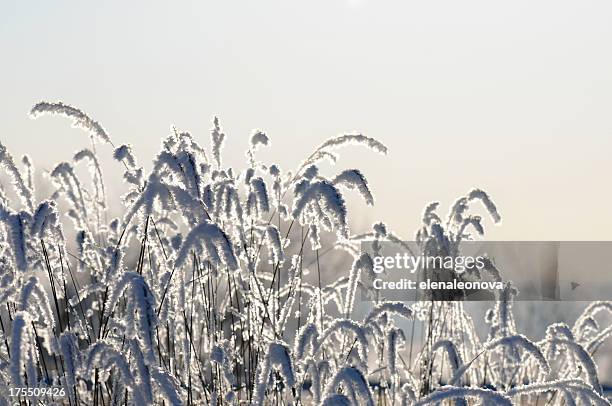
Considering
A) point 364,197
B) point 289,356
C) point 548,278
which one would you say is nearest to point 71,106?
point 364,197

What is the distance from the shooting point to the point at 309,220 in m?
3.01

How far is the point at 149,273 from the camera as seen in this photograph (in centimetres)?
376

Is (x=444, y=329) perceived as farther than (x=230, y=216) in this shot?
Yes

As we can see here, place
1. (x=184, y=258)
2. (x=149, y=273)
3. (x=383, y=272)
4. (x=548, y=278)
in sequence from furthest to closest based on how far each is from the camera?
(x=548, y=278) → (x=149, y=273) → (x=383, y=272) → (x=184, y=258)

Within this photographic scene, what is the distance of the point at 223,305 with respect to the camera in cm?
377

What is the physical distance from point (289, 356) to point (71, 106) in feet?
4.47

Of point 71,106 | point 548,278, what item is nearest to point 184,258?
point 71,106

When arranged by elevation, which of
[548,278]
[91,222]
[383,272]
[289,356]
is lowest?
[289,356]

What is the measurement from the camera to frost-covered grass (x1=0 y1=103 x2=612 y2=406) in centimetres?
222

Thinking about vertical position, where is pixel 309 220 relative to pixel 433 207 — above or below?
below

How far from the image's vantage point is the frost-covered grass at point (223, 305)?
87.4 inches

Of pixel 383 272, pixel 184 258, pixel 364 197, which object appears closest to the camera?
pixel 184 258

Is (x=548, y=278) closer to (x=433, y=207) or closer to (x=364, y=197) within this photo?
(x=433, y=207)

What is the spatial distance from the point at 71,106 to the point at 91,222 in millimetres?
900
